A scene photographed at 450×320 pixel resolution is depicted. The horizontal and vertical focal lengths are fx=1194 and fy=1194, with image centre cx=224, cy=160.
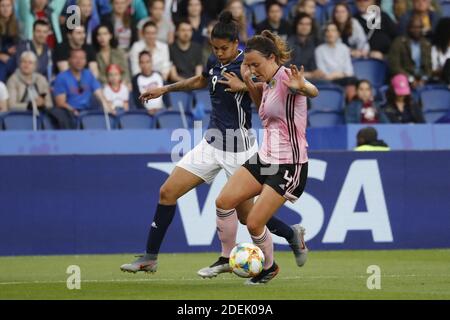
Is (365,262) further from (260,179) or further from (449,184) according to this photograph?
(260,179)

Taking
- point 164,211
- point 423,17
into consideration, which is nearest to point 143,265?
point 164,211

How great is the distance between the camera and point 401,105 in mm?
18234

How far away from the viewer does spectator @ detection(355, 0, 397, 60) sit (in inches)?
789

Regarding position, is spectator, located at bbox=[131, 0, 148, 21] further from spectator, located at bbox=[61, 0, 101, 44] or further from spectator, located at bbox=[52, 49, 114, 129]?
spectator, located at bbox=[52, 49, 114, 129]

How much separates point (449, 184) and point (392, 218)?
90 cm

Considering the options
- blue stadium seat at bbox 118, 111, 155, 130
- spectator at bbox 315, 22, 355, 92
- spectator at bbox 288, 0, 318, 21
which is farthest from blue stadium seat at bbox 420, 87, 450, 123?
blue stadium seat at bbox 118, 111, 155, 130

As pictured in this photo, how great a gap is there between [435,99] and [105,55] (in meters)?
5.25

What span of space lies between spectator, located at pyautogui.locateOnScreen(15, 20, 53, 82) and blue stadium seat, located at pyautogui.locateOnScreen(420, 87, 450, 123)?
19.3ft

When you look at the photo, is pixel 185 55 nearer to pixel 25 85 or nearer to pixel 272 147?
pixel 25 85

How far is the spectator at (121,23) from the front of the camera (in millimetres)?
18969

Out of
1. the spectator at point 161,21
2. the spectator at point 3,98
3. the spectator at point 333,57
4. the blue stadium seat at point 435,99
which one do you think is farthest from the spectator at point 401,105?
the spectator at point 3,98

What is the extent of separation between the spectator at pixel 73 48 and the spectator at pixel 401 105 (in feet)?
14.9
